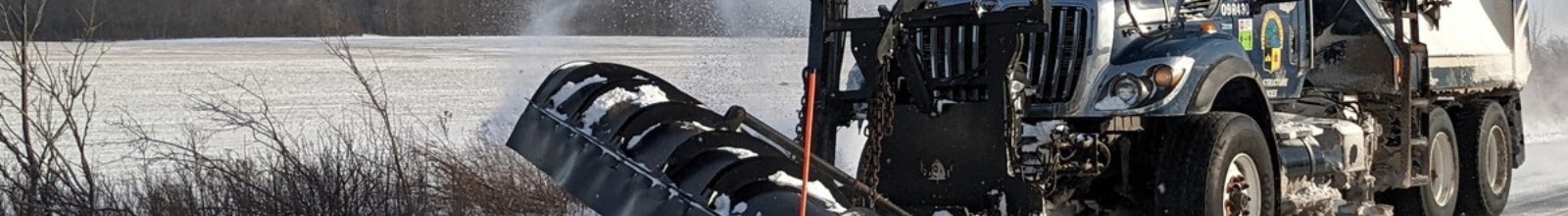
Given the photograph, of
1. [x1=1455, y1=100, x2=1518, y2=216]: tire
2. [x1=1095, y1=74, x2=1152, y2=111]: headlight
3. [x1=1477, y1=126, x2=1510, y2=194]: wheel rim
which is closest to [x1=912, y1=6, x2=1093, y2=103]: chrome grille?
[x1=1095, y1=74, x2=1152, y2=111]: headlight

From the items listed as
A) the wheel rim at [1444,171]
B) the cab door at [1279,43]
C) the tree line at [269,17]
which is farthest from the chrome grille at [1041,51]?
the tree line at [269,17]

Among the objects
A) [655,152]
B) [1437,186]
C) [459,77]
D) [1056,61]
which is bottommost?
[1437,186]

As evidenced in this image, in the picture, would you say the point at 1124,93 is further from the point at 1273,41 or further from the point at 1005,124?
the point at 1273,41

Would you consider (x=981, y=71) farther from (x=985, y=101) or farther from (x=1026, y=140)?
(x=1026, y=140)

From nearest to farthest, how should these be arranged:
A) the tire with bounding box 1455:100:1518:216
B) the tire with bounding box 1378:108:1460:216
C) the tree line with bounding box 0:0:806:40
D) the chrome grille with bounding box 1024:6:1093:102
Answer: the chrome grille with bounding box 1024:6:1093:102
the tire with bounding box 1378:108:1460:216
the tire with bounding box 1455:100:1518:216
the tree line with bounding box 0:0:806:40

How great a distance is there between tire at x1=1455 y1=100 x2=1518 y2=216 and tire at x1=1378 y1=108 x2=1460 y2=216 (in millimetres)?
80

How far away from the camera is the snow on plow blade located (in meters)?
7.33

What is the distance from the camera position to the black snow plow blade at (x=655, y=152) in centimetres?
733

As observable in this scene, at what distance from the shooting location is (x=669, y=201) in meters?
7.35

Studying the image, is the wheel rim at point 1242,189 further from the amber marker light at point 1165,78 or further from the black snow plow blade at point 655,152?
the black snow plow blade at point 655,152

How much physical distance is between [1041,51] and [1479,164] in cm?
467

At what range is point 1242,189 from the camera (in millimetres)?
8141

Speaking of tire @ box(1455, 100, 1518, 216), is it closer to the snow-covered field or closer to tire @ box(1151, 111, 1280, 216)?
the snow-covered field

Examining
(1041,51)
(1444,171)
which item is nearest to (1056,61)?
(1041,51)
